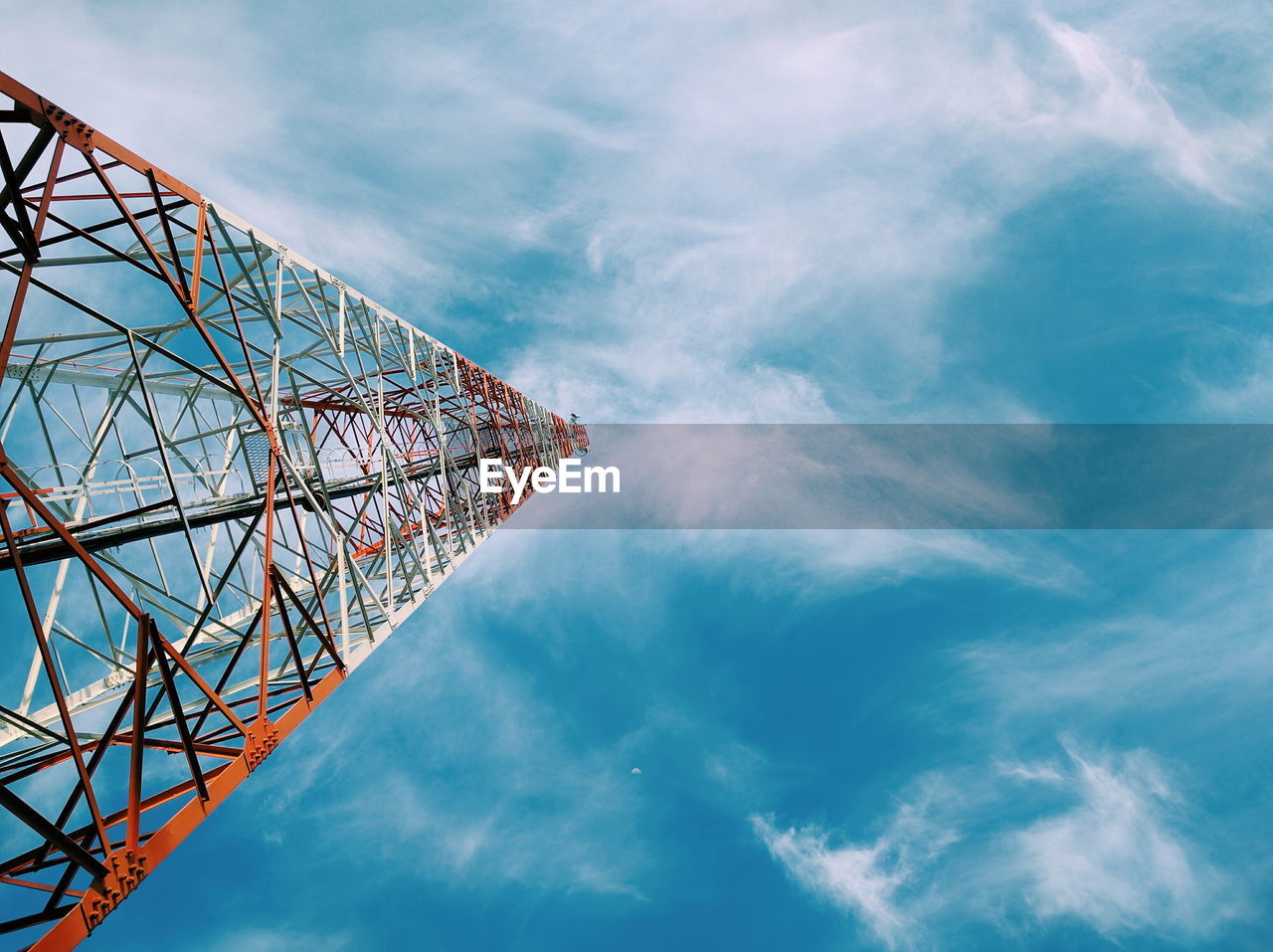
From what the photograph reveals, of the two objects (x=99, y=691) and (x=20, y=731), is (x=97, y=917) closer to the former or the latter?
(x=20, y=731)

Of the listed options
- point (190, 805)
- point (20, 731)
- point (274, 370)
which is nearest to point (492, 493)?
point (274, 370)

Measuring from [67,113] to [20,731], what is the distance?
13.1m

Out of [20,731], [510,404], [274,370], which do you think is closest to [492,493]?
[510,404]

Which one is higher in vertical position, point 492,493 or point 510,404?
point 510,404

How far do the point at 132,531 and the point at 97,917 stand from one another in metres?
10.1

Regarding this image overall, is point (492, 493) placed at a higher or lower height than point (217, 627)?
higher

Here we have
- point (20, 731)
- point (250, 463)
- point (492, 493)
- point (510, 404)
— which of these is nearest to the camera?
point (20, 731)

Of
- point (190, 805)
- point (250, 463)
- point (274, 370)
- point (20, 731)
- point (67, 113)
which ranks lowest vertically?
point (20, 731)

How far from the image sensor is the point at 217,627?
872 inches

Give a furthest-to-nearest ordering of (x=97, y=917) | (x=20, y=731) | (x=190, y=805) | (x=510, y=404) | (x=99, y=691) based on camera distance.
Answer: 1. (x=510, y=404)
2. (x=99, y=691)
3. (x=20, y=731)
4. (x=190, y=805)
5. (x=97, y=917)

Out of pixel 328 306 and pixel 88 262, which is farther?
pixel 328 306

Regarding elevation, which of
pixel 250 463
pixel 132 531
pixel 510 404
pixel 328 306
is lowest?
pixel 132 531

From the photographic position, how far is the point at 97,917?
8055 mm

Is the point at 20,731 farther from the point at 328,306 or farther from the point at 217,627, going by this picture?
the point at 328,306
